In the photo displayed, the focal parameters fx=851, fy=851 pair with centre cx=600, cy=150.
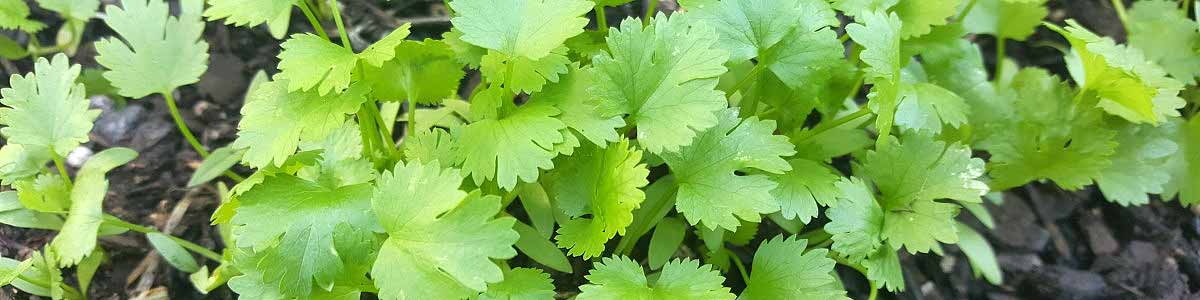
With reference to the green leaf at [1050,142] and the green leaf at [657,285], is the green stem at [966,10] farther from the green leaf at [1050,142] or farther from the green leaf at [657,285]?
the green leaf at [657,285]

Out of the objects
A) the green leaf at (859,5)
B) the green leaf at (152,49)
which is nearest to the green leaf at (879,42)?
the green leaf at (859,5)

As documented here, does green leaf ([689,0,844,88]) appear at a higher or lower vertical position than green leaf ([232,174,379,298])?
higher

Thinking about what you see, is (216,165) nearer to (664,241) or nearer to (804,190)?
(664,241)

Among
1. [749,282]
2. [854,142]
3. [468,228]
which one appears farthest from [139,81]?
[854,142]

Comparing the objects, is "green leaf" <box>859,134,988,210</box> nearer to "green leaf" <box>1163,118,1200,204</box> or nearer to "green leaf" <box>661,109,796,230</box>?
"green leaf" <box>661,109,796,230</box>

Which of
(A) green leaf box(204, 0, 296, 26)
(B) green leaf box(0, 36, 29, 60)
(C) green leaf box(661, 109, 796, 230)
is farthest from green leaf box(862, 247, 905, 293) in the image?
(B) green leaf box(0, 36, 29, 60)
